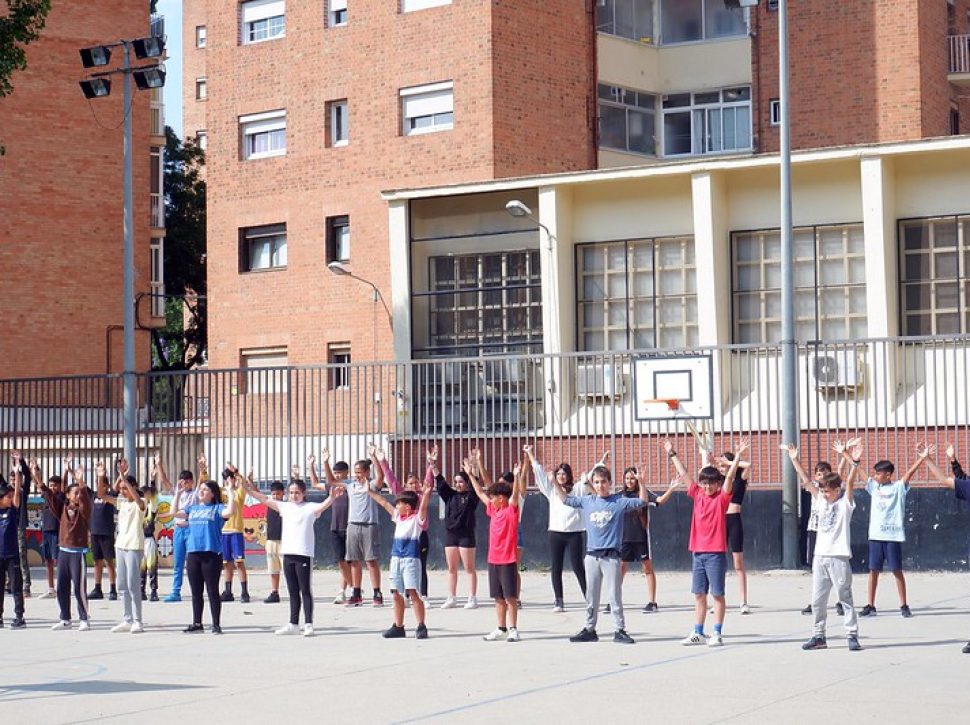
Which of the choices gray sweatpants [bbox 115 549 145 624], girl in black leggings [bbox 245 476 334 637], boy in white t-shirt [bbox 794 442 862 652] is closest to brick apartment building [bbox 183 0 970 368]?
gray sweatpants [bbox 115 549 145 624]

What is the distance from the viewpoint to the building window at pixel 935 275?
1115 inches

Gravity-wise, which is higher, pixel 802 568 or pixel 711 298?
pixel 711 298

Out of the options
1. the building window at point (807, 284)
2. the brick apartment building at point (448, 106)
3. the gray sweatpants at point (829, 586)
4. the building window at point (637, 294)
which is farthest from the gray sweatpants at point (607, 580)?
the brick apartment building at point (448, 106)

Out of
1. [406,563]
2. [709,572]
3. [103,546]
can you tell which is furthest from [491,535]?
[103,546]

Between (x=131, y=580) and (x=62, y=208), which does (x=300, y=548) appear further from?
(x=62, y=208)

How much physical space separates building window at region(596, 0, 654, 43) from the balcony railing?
7279 millimetres

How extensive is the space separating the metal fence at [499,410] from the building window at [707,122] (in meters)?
14.2

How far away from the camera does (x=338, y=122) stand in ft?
125

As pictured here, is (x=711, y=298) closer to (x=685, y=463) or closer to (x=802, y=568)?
(x=685, y=463)

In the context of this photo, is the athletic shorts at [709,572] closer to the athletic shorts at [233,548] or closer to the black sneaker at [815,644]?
the black sneaker at [815,644]

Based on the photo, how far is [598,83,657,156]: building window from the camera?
39.3 m

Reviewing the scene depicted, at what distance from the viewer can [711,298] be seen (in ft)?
97.1

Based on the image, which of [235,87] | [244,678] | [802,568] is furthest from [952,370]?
[235,87]

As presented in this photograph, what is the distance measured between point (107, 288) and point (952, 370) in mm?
27791
